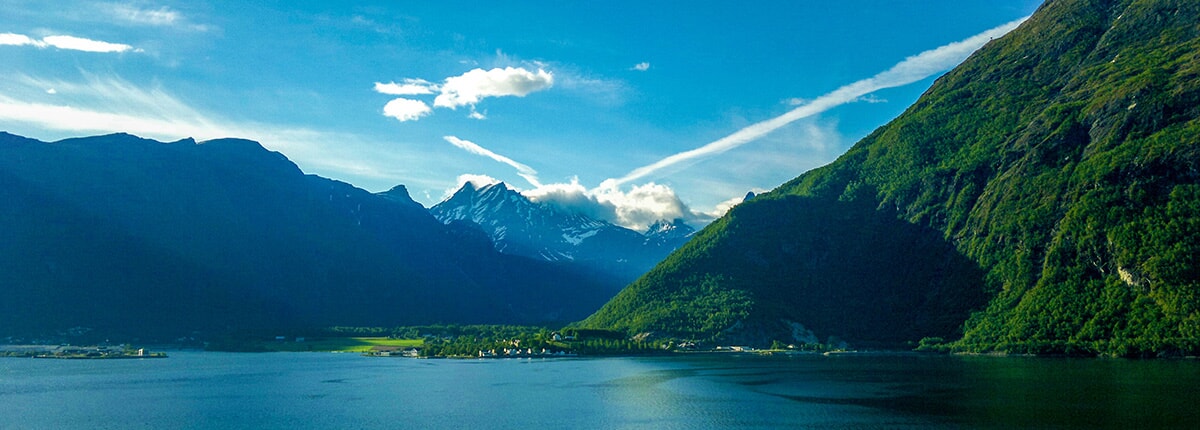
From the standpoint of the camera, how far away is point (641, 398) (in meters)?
135

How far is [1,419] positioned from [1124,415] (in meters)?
140

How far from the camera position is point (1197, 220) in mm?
196250

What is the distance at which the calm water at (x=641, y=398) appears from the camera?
351ft

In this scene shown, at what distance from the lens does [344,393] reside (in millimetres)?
147125

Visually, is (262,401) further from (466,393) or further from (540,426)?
(540,426)

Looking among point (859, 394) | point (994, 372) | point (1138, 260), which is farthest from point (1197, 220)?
point (859, 394)

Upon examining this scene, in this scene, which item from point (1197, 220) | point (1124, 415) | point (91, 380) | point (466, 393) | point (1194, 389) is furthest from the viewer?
point (1197, 220)

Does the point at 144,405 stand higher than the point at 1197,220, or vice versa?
the point at 1197,220

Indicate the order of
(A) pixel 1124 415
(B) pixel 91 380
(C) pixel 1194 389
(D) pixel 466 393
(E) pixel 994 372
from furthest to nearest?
(B) pixel 91 380 < (E) pixel 994 372 < (D) pixel 466 393 < (C) pixel 1194 389 < (A) pixel 1124 415

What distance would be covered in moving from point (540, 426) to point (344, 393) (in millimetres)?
54749

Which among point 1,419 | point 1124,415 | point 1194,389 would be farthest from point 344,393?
point 1194,389

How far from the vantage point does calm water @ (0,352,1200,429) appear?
4215 inches

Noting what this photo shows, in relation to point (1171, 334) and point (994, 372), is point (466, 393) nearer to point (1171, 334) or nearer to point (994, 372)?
point (994, 372)

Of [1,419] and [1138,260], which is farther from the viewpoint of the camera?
[1138,260]
